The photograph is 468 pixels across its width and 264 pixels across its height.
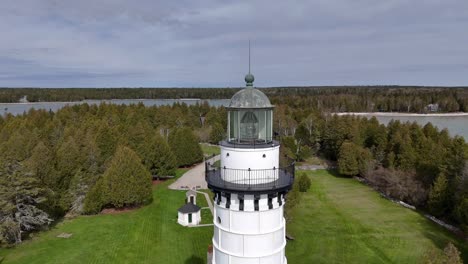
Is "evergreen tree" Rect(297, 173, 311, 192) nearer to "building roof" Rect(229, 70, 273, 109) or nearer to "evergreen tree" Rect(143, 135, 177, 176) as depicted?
"evergreen tree" Rect(143, 135, 177, 176)

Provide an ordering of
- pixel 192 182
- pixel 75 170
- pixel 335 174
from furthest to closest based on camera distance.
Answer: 1. pixel 335 174
2. pixel 192 182
3. pixel 75 170

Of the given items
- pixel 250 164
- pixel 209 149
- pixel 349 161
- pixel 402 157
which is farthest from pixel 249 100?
pixel 209 149

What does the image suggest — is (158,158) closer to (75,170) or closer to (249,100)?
(75,170)

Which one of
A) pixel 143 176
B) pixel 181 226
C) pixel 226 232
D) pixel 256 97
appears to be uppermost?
pixel 256 97

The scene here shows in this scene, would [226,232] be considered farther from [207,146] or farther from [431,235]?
[207,146]

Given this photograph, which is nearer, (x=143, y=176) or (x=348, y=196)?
(x=143, y=176)

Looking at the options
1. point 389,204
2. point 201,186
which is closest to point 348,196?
point 389,204

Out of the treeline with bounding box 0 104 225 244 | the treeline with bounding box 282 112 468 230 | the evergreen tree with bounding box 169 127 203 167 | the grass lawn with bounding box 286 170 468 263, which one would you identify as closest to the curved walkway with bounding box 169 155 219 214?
the evergreen tree with bounding box 169 127 203 167
